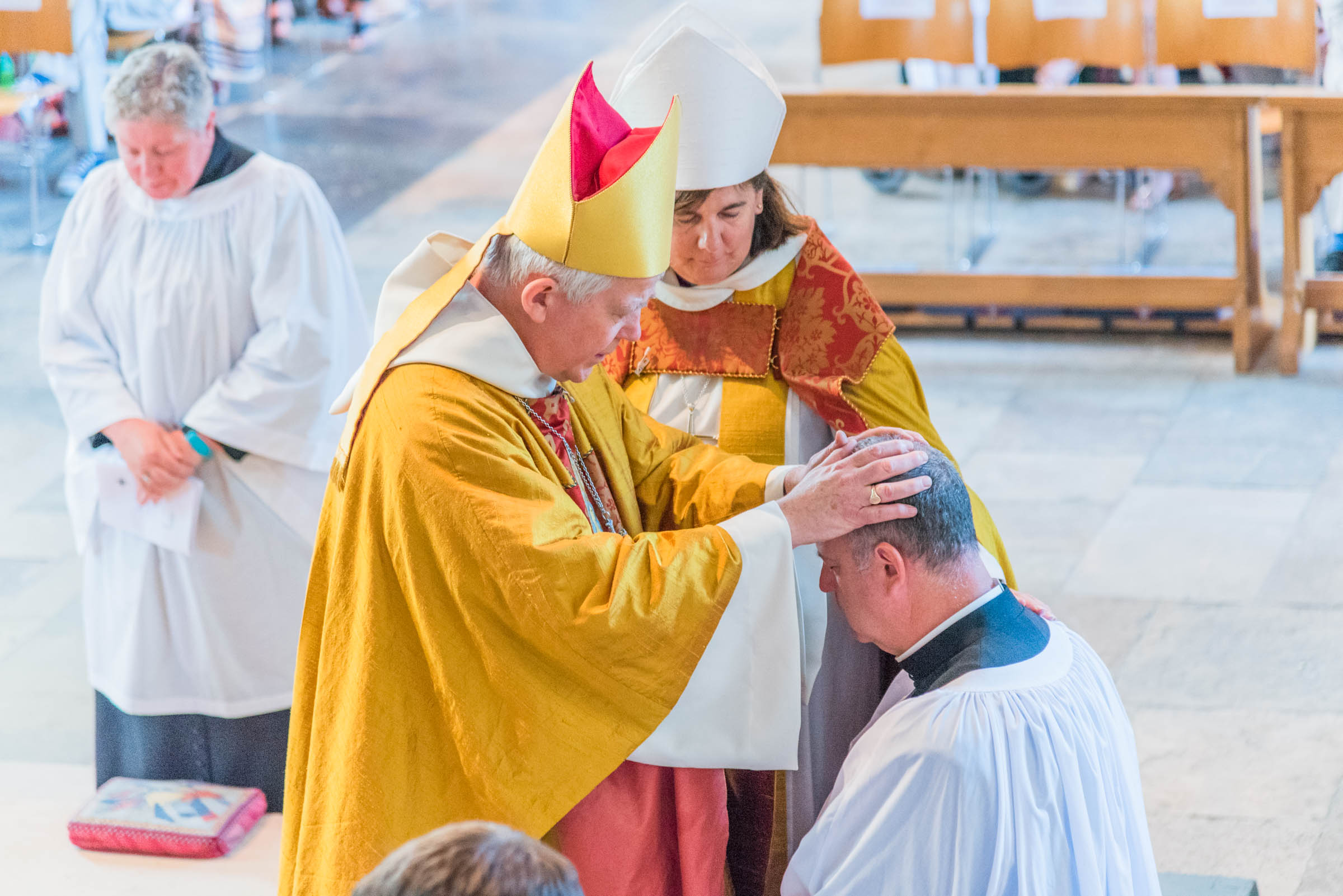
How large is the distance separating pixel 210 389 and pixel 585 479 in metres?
1.67

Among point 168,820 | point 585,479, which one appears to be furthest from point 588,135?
point 168,820

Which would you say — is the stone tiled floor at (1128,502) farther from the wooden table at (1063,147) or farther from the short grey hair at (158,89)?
Result: the short grey hair at (158,89)

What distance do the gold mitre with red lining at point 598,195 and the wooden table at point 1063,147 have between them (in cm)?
509

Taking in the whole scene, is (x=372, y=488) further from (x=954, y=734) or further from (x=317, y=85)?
(x=317, y=85)

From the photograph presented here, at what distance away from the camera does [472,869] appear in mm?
1426

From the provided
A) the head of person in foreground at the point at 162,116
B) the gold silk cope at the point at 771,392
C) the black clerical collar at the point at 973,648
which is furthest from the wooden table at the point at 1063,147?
the black clerical collar at the point at 973,648

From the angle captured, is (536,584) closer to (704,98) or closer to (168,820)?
(704,98)

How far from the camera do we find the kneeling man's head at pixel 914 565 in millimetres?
2334

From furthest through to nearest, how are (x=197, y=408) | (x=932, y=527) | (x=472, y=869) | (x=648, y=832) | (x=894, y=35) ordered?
(x=894, y=35)
(x=197, y=408)
(x=648, y=832)
(x=932, y=527)
(x=472, y=869)

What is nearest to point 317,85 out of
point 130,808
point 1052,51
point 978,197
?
point 978,197

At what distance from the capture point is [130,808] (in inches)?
135

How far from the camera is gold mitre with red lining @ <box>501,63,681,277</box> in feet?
7.42

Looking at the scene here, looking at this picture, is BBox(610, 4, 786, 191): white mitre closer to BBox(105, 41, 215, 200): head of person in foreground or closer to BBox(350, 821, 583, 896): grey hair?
BBox(105, 41, 215, 200): head of person in foreground

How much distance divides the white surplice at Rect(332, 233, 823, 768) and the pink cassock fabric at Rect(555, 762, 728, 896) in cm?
8
